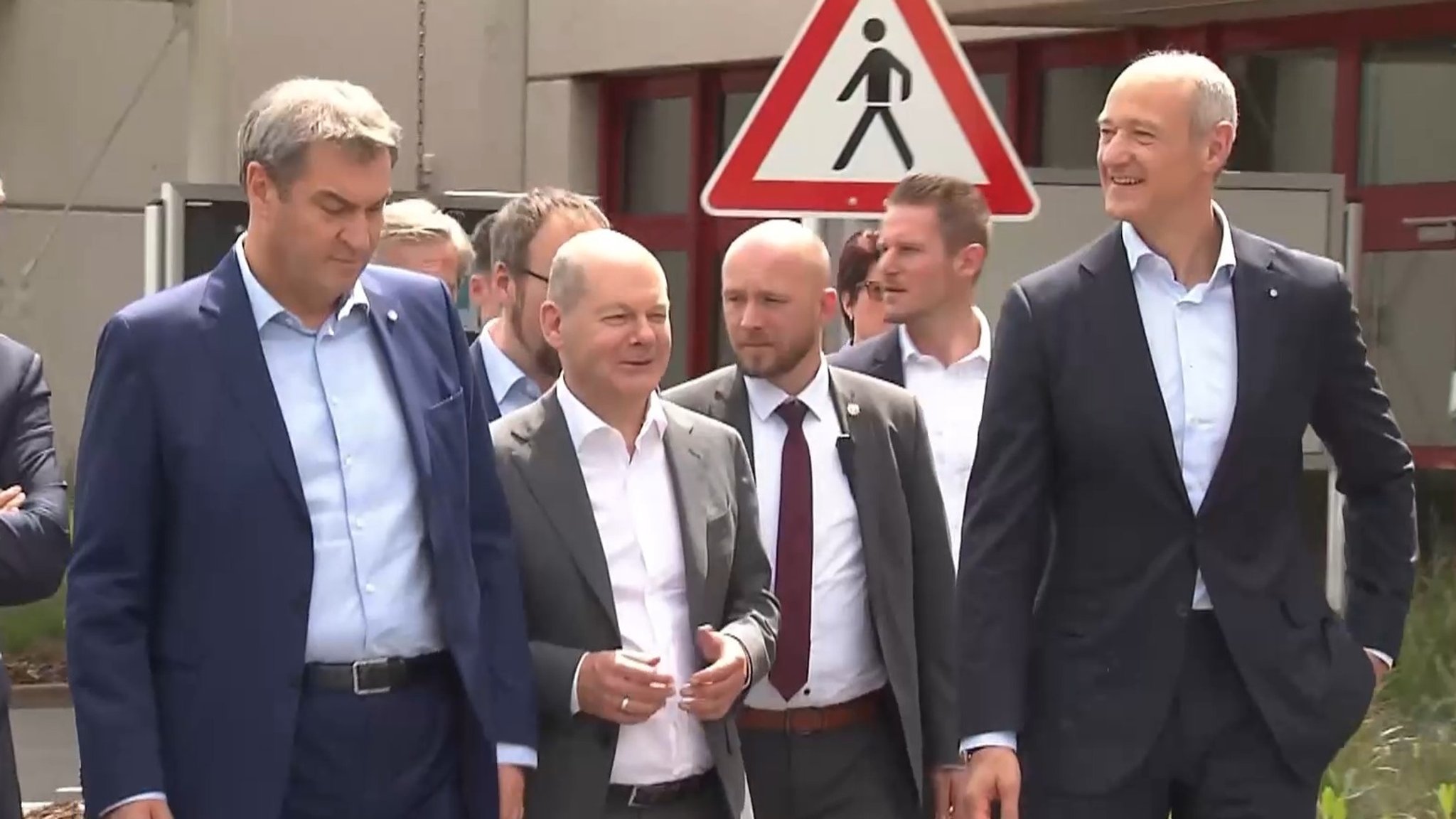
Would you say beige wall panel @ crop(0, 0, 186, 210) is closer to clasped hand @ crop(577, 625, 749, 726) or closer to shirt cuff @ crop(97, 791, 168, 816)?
clasped hand @ crop(577, 625, 749, 726)

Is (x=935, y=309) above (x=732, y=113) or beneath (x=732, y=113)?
beneath

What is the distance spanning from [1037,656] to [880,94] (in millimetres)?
2055

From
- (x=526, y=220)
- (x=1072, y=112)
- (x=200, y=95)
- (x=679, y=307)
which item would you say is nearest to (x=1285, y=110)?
(x=1072, y=112)

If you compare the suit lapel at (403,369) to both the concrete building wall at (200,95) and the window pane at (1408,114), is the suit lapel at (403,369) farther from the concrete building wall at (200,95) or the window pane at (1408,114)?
the concrete building wall at (200,95)

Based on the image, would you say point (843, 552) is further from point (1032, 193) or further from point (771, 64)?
point (771, 64)

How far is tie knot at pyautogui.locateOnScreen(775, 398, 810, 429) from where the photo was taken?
18.9 ft

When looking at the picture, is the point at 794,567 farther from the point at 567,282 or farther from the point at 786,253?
the point at 567,282

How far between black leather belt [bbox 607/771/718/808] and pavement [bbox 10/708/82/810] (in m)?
5.57

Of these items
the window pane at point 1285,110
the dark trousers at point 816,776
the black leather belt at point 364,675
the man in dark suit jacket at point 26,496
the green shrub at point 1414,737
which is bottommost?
the green shrub at point 1414,737

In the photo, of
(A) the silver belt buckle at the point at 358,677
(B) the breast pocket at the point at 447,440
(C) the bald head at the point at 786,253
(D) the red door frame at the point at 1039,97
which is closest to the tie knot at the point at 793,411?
(C) the bald head at the point at 786,253

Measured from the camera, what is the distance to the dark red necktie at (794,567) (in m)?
5.57

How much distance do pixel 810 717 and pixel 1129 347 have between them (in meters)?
1.19

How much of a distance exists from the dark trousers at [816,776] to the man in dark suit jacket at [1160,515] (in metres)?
0.62

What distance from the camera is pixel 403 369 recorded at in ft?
15.1
